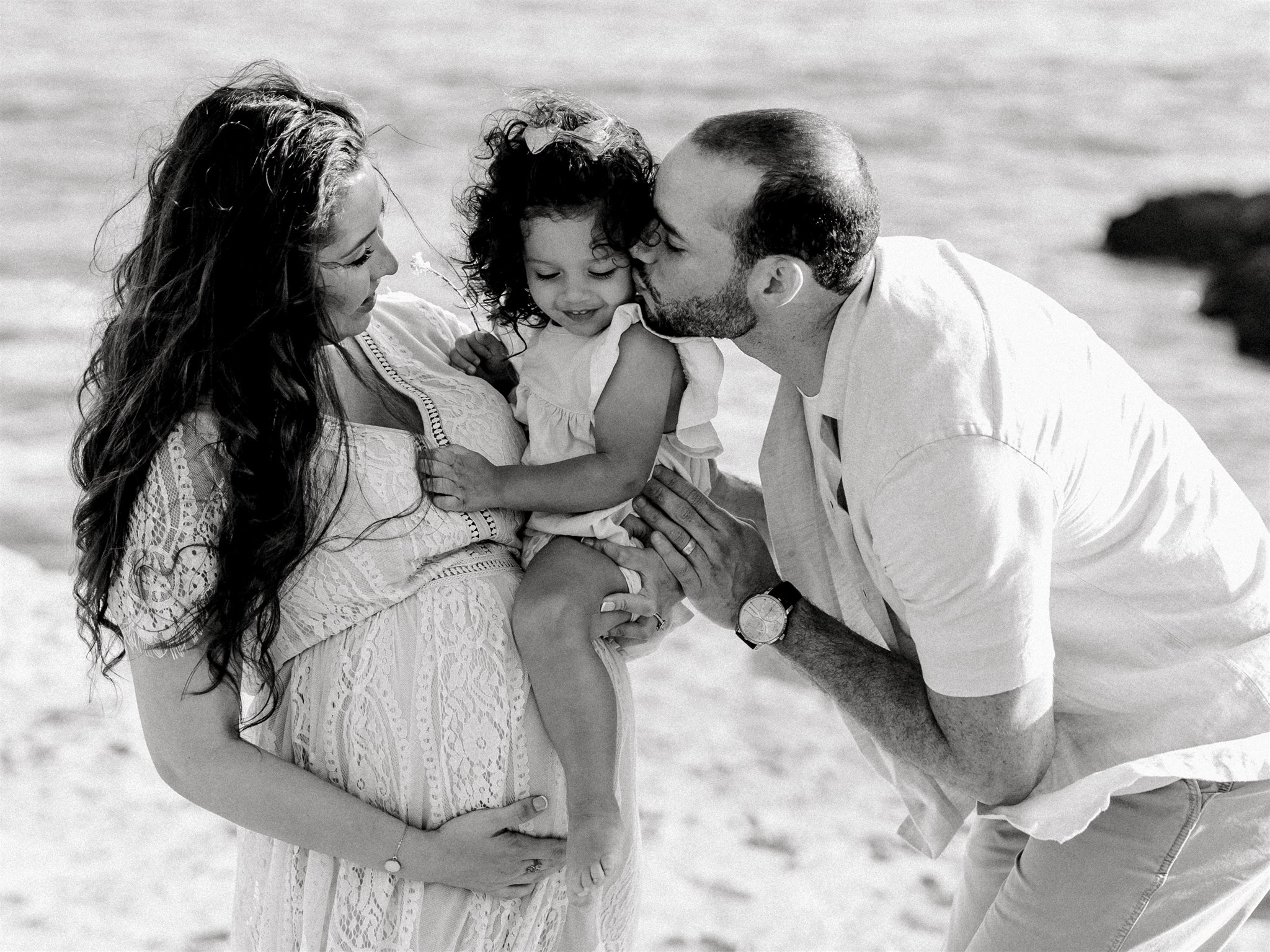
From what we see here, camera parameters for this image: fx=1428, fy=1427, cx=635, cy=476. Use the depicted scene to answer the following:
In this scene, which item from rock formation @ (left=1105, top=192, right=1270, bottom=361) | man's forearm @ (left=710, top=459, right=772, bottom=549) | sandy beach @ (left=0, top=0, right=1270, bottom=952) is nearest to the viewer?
man's forearm @ (left=710, top=459, right=772, bottom=549)

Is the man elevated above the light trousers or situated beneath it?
elevated above

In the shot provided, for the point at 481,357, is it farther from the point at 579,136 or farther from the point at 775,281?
the point at 775,281

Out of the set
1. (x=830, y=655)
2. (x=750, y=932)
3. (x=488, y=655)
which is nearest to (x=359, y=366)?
(x=488, y=655)

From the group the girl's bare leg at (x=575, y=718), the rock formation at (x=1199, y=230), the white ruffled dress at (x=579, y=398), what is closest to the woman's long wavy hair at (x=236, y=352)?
the girl's bare leg at (x=575, y=718)

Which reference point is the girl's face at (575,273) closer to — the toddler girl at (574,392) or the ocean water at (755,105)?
the toddler girl at (574,392)

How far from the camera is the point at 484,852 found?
2.26 m

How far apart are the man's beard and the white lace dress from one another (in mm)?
434

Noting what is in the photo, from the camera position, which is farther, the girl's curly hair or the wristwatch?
the wristwatch

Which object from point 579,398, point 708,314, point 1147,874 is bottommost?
point 1147,874

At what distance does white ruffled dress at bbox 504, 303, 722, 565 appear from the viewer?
254cm

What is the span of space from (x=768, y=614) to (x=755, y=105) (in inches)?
636

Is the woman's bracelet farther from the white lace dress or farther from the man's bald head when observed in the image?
the man's bald head

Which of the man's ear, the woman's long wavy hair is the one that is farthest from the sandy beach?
the man's ear

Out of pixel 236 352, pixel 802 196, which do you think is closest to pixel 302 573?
pixel 236 352
